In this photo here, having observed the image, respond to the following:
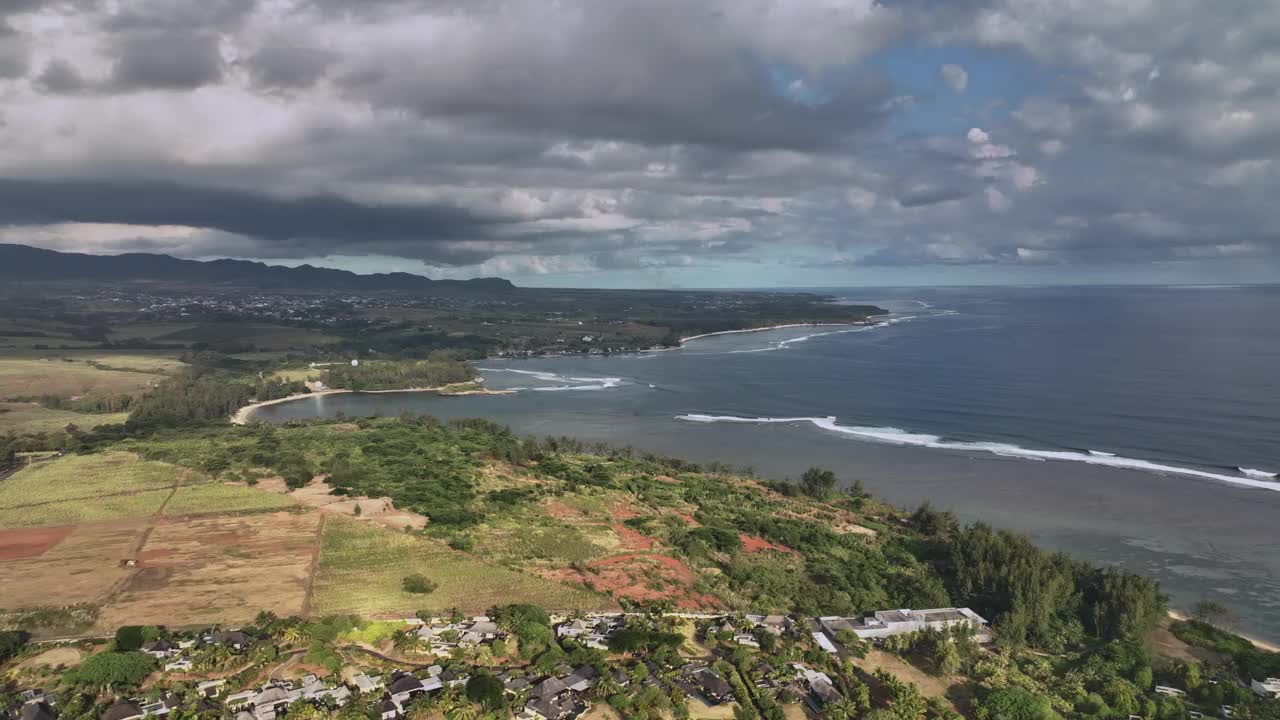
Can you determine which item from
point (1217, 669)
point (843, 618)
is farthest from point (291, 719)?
point (1217, 669)

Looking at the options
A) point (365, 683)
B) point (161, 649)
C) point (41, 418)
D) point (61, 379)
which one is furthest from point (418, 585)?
point (61, 379)

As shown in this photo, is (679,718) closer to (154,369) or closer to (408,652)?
(408,652)

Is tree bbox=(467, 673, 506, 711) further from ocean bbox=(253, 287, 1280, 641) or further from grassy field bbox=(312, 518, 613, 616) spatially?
ocean bbox=(253, 287, 1280, 641)

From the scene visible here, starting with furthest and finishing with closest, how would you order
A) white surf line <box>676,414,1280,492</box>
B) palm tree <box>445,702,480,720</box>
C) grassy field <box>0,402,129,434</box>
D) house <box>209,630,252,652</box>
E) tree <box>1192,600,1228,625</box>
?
grassy field <box>0,402,129,434</box> → white surf line <box>676,414,1280,492</box> → tree <box>1192,600,1228,625</box> → house <box>209,630,252,652</box> → palm tree <box>445,702,480,720</box>

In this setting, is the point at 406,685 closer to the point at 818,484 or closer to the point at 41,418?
the point at 818,484

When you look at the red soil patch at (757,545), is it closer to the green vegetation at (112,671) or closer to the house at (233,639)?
the house at (233,639)

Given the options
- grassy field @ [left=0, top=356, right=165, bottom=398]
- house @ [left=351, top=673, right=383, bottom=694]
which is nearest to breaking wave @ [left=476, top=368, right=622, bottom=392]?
grassy field @ [left=0, top=356, right=165, bottom=398]
